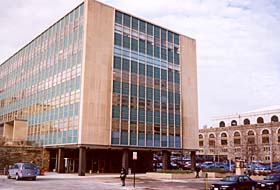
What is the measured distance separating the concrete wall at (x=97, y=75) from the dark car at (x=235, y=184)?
23.9 meters

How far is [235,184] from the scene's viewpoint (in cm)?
2395

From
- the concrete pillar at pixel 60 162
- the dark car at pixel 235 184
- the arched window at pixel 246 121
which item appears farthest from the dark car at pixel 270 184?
the arched window at pixel 246 121

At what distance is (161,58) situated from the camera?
56.1 m

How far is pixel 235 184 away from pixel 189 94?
3654 cm

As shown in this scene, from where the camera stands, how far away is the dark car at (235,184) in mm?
23441

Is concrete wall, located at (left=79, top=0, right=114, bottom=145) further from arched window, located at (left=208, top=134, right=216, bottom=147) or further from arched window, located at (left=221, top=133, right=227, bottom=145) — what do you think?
arched window, located at (left=208, top=134, right=216, bottom=147)

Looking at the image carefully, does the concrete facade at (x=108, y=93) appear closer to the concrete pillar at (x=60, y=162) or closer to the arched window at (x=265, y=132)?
the concrete pillar at (x=60, y=162)

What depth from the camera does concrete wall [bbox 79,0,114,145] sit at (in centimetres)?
4512

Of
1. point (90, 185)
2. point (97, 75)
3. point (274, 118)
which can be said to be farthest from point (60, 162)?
point (274, 118)

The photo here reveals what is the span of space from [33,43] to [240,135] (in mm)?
76239

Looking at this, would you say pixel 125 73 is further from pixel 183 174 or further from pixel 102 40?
pixel 183 174

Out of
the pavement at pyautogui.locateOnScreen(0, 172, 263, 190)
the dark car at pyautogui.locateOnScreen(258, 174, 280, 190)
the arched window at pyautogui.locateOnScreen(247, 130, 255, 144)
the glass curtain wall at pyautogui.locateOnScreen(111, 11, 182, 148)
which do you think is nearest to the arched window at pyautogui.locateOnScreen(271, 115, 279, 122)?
the arched window at pyautogui.locateOnScreen(247, 130, 255, 144)

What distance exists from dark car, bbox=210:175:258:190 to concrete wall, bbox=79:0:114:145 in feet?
78.3

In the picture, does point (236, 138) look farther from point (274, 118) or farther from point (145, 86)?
point (145, 86)
